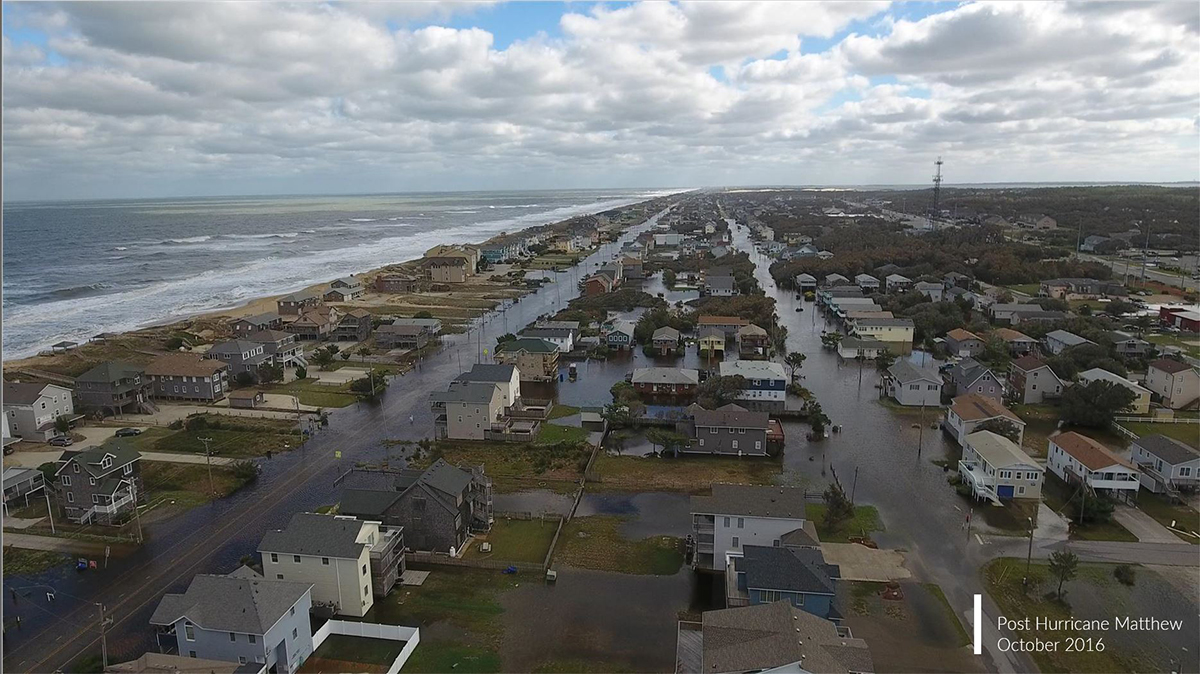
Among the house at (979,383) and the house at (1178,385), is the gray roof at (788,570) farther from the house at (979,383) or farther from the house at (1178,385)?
the house at (1178,385)

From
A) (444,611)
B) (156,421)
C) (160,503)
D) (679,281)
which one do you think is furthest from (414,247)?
(444,611)


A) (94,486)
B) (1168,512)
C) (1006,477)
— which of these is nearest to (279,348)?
(94,486)

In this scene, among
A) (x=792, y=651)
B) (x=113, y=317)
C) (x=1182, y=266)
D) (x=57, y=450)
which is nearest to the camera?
(x=792, y=651)

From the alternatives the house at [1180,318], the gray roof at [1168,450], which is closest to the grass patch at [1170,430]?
the gray roof at [1168,450]

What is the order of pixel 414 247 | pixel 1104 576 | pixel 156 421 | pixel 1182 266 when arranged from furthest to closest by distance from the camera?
pixel 414 247 → pixel 1182 266 → pixel 156 421 → pixel 1104 576

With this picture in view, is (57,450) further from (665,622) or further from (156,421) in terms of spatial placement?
Result: (665,622)

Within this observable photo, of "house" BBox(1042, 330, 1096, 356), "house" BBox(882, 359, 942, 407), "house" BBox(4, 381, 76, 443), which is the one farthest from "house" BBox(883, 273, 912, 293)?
"house" BBox(4, 381, 76, 443)
